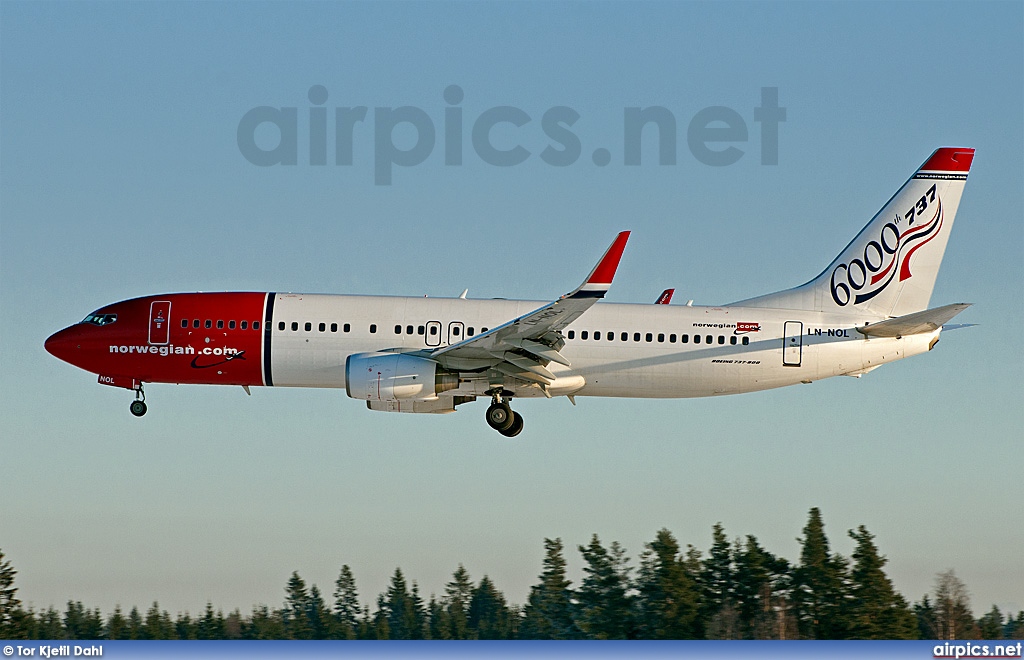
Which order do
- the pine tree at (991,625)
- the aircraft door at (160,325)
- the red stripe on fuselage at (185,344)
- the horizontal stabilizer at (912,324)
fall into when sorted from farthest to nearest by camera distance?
the pine tree at (991,625) < the aircraft door at (160,325) < the red stripe on fuselage at (185,344) < the horizontal stabilizer at (912,324)

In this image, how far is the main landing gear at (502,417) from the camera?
40656 millimetres

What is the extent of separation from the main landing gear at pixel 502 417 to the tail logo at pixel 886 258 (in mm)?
10813

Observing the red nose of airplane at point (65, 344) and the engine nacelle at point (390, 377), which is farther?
the red nose of airplane at point (65, 344)

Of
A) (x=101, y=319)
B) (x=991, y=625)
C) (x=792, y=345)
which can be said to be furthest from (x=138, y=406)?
(x=991, y=625)

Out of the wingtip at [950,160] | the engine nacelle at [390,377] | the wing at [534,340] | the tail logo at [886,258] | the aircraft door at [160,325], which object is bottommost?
the engine nacelle at [390,377]

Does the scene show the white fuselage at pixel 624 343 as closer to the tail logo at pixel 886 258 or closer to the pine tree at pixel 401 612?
the tail logo at pixel 886 258

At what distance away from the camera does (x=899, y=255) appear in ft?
140

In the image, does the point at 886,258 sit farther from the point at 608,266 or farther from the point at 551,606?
the point at 551,606

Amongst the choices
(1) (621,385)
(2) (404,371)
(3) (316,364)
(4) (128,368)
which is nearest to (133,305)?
(4) (128,368)

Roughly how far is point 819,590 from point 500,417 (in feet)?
78.8

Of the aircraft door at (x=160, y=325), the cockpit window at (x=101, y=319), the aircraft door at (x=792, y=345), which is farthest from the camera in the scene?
the cockpit window at (x=101, y=319)

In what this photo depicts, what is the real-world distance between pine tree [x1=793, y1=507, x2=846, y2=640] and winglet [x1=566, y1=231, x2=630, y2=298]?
26.1 m

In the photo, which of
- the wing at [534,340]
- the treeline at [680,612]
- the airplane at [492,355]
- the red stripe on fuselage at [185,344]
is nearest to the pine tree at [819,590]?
the treeline at [680,612]

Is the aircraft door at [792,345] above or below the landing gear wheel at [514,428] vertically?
above
